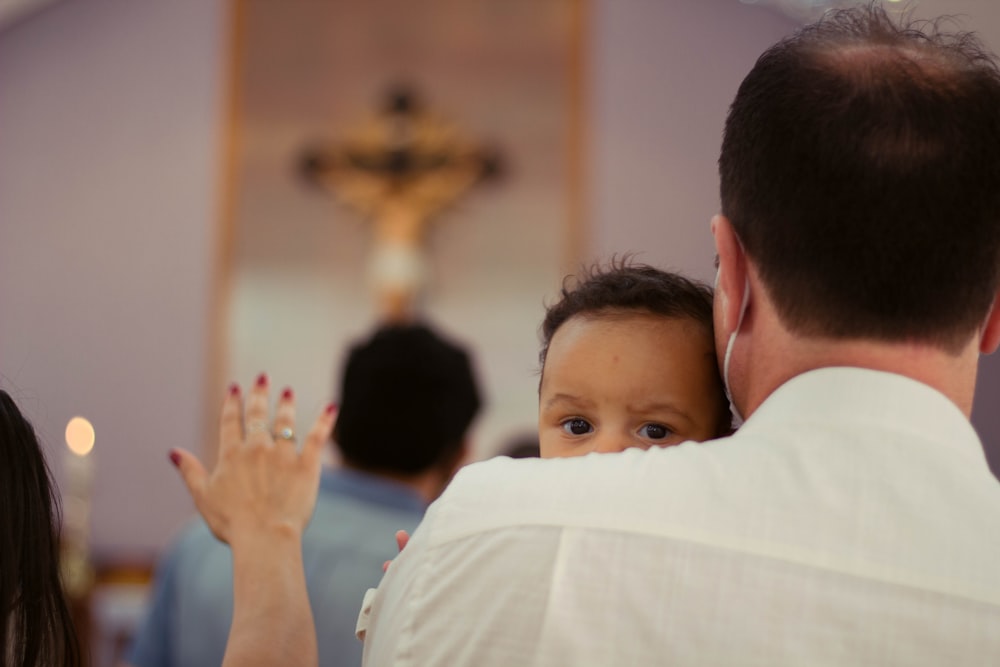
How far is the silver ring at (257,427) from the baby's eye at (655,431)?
20.2 inches

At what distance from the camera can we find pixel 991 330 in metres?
1.27

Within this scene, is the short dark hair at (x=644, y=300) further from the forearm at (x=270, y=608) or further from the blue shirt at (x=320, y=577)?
the blue shirt at (x=320, y=577)

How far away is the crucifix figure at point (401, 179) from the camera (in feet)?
22.6

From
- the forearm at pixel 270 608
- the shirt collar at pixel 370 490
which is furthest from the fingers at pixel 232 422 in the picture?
the shirt collar at pixel 370 490

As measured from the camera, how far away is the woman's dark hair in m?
1.43

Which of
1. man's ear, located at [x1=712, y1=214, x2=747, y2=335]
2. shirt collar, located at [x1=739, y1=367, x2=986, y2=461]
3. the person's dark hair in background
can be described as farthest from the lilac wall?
shirt collar, located at [x1=739, y1=367, x2=986, y2=461]

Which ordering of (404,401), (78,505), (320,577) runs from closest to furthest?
(320,577), (404,401), (78,505)

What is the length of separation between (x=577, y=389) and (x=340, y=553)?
103 centimetres

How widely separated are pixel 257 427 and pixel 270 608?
0.26 meters

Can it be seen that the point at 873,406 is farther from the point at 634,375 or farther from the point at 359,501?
the point at 359,501

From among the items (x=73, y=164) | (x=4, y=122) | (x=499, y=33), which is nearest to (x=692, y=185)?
(x=499, y=33)

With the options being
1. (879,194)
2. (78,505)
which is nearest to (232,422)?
(879,194)

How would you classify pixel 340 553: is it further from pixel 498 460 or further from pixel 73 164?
pixel 73 164

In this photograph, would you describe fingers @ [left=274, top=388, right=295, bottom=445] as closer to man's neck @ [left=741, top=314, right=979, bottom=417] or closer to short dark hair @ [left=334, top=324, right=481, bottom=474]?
man's neck @ [left=741, top=314, right=979, bottom=417]
